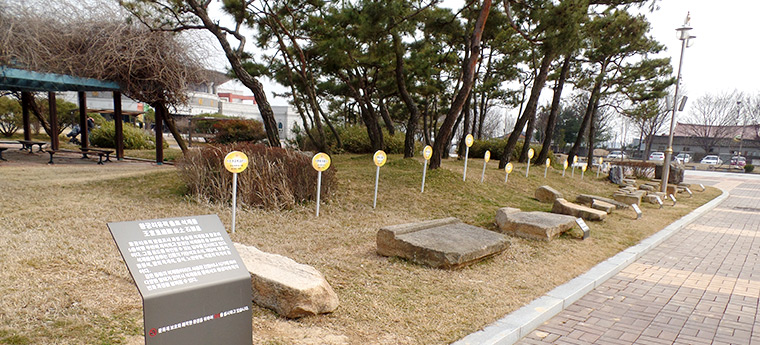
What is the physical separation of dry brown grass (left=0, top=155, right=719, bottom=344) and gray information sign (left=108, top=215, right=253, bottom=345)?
81cm

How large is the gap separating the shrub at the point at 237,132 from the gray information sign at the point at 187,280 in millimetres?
21060

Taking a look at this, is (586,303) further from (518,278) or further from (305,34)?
(305,34)

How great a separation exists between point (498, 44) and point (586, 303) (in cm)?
1504

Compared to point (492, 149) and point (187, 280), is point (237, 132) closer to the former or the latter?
point (492, 149)

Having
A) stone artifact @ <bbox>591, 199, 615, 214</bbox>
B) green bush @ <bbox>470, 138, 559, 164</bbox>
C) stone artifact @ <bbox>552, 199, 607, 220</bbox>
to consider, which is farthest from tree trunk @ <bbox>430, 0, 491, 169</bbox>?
green bush @ <bbox>470, 138, 559, 164</bbox>

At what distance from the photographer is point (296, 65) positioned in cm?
1557

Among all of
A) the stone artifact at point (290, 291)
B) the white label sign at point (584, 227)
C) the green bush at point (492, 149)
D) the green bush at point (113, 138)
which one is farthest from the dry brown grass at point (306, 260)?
the green bush at point (492, 149)

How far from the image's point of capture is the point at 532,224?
6609 millimetres

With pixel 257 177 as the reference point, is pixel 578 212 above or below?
below

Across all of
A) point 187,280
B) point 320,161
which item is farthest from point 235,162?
point 187,280

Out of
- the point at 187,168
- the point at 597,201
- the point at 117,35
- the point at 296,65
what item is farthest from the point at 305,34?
the point at 597,201

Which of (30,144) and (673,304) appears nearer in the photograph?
(673,304)

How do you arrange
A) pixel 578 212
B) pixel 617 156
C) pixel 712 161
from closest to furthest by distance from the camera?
pixel 578 212 < pixel 712 161 < pixel 617 156

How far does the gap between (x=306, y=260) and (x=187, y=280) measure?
8.72 feet
